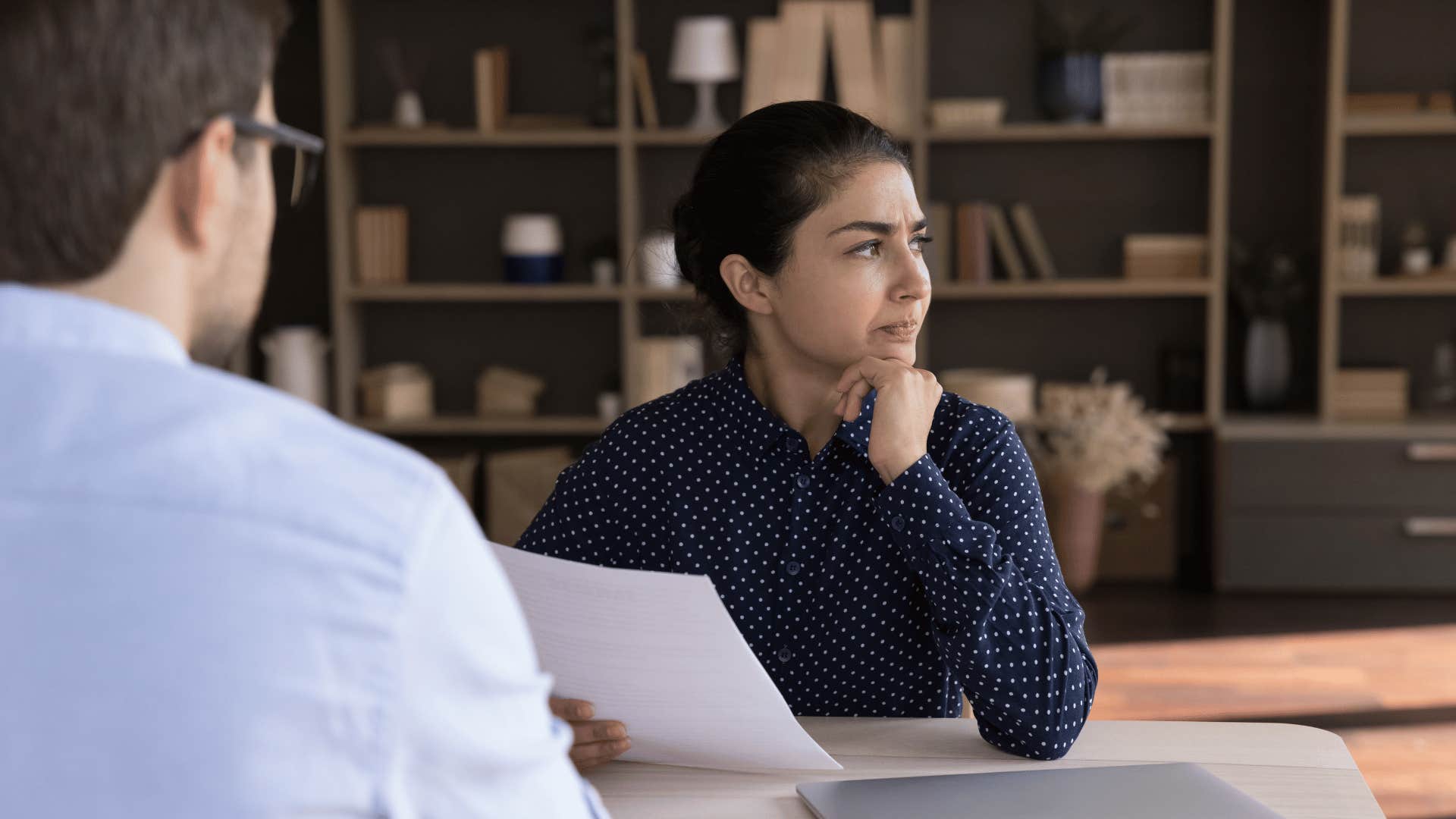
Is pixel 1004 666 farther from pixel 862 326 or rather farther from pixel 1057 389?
pixel 1057 389

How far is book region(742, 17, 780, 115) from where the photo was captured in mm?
4566

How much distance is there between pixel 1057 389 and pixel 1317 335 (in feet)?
2.98

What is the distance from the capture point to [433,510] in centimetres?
58

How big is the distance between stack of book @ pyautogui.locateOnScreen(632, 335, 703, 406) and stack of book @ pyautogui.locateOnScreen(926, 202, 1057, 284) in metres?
0.81

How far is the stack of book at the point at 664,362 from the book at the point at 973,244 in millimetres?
883

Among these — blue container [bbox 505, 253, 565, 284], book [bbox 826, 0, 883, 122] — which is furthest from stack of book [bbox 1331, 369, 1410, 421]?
blue container [bbox 505, 253, 565, 284]

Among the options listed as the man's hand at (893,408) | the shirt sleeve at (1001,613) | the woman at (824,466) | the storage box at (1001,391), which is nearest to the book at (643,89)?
the storage box at (1001,391)

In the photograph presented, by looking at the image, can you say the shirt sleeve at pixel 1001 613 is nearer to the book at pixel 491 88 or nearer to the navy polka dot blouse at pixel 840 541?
the navy polka dot blouse at pixel 840 541

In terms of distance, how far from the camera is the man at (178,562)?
1.80 feet

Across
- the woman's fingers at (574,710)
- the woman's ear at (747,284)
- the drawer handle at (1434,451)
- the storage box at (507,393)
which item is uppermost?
the woman's ear at (747,284)

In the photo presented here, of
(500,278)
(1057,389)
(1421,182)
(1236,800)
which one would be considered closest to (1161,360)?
(1057,389)

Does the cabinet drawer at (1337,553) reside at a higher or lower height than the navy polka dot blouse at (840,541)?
lower

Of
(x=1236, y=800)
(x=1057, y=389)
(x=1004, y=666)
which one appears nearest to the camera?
(x=1236, y=800)

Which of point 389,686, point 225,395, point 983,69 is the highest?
point 983,69
